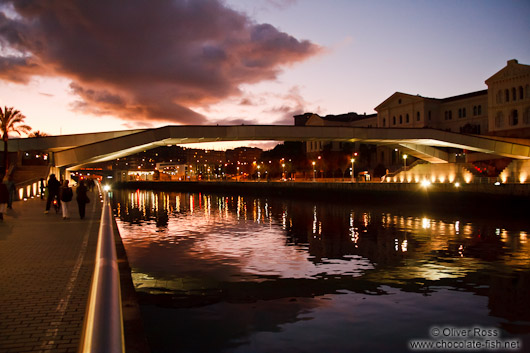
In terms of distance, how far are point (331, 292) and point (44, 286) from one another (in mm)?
6298

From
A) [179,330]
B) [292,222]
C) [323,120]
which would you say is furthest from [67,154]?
[323,120]

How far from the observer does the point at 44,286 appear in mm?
7766

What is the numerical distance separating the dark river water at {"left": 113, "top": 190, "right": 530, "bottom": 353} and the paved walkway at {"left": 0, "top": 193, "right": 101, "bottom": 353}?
163 cm

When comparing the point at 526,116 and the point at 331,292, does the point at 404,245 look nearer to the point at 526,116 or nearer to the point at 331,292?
the point at 331,292

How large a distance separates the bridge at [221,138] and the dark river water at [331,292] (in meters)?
27.9

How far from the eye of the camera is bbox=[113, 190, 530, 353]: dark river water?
8.19m

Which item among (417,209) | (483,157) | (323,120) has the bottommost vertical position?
(417,209)

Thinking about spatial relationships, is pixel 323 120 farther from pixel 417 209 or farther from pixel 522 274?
pixel 522 274

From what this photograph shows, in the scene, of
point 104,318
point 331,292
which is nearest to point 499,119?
point 331,292

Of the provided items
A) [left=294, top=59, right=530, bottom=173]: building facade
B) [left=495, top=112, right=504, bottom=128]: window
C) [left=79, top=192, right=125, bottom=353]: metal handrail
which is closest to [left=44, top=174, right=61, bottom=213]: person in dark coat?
[left=79, top=192, right=125, bottom=353]: metal handrail

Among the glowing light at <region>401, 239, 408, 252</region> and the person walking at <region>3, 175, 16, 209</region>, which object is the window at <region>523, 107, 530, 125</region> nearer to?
the glowing light at <region>401, 239, 408, 252</region>

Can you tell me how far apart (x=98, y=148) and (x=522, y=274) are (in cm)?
4196

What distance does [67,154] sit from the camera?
4662cm

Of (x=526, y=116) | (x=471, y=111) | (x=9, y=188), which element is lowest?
(x=9, y=188)
